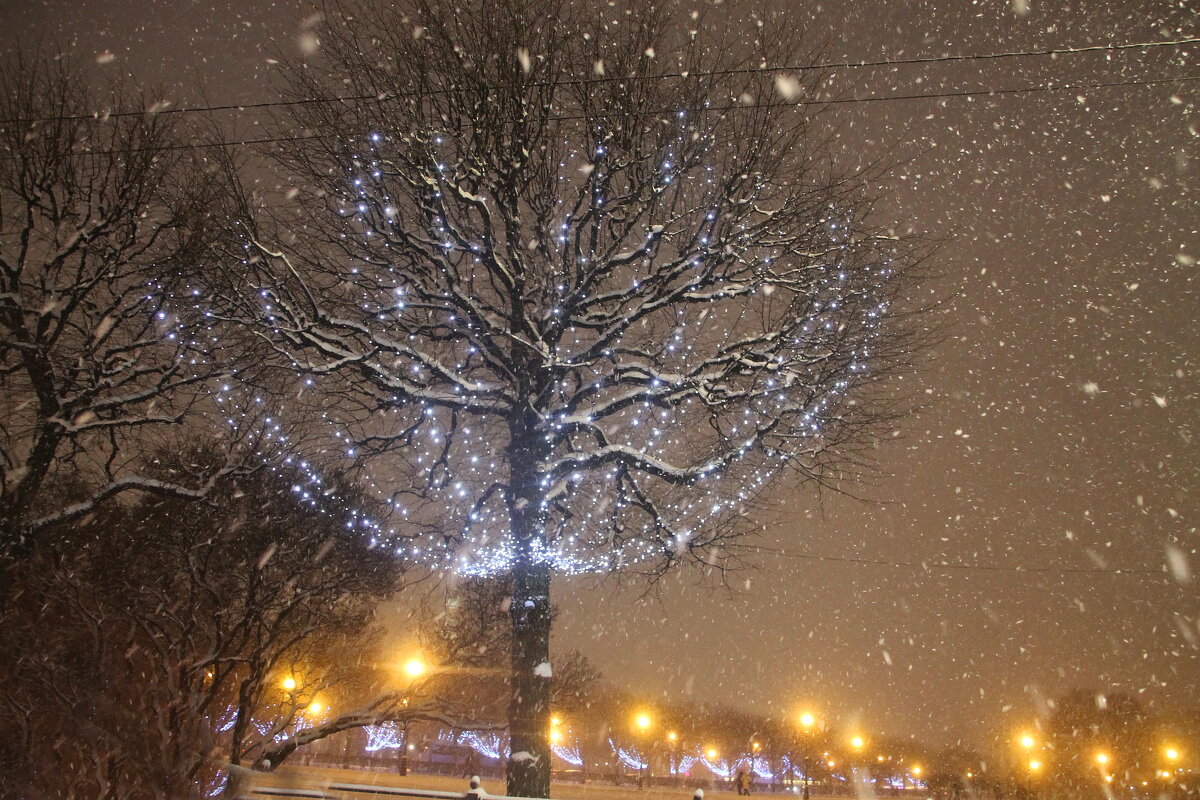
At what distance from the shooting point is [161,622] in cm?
934

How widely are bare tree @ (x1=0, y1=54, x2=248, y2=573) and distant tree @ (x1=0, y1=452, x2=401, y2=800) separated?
56.3 inches

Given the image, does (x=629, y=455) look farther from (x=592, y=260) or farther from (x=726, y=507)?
(x=592, y=260)

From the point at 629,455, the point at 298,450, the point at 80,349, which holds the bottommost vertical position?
the point at 629,455

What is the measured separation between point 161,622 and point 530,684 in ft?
18.5

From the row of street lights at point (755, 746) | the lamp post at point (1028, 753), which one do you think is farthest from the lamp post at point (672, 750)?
the lamp post at point (1028, 753)

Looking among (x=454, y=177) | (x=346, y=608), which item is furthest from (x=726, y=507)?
(x=346, y=608)

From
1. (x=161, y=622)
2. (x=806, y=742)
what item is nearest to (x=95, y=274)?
(x=161, y=622)

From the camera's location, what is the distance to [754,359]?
839 centimetres

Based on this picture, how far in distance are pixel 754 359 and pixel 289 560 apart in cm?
878

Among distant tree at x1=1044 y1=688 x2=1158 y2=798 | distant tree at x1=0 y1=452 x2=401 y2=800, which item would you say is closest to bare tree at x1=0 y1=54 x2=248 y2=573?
distant tree at x1=0 y1=452 x2=401 y2=800

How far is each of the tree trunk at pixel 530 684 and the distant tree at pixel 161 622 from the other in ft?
10.1

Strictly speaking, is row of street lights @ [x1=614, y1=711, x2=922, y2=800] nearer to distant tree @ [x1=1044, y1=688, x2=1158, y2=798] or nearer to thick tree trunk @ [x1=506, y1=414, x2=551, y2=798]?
distant tree @ [x1=1044, y1=688, x2=1158, y2=798]

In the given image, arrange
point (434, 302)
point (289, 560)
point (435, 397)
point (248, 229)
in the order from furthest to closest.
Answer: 1. point (289, 560)
2. point (434, 302)
3. point (435, 397)
4. point (248, 229)

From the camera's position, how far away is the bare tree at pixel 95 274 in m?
8.71
